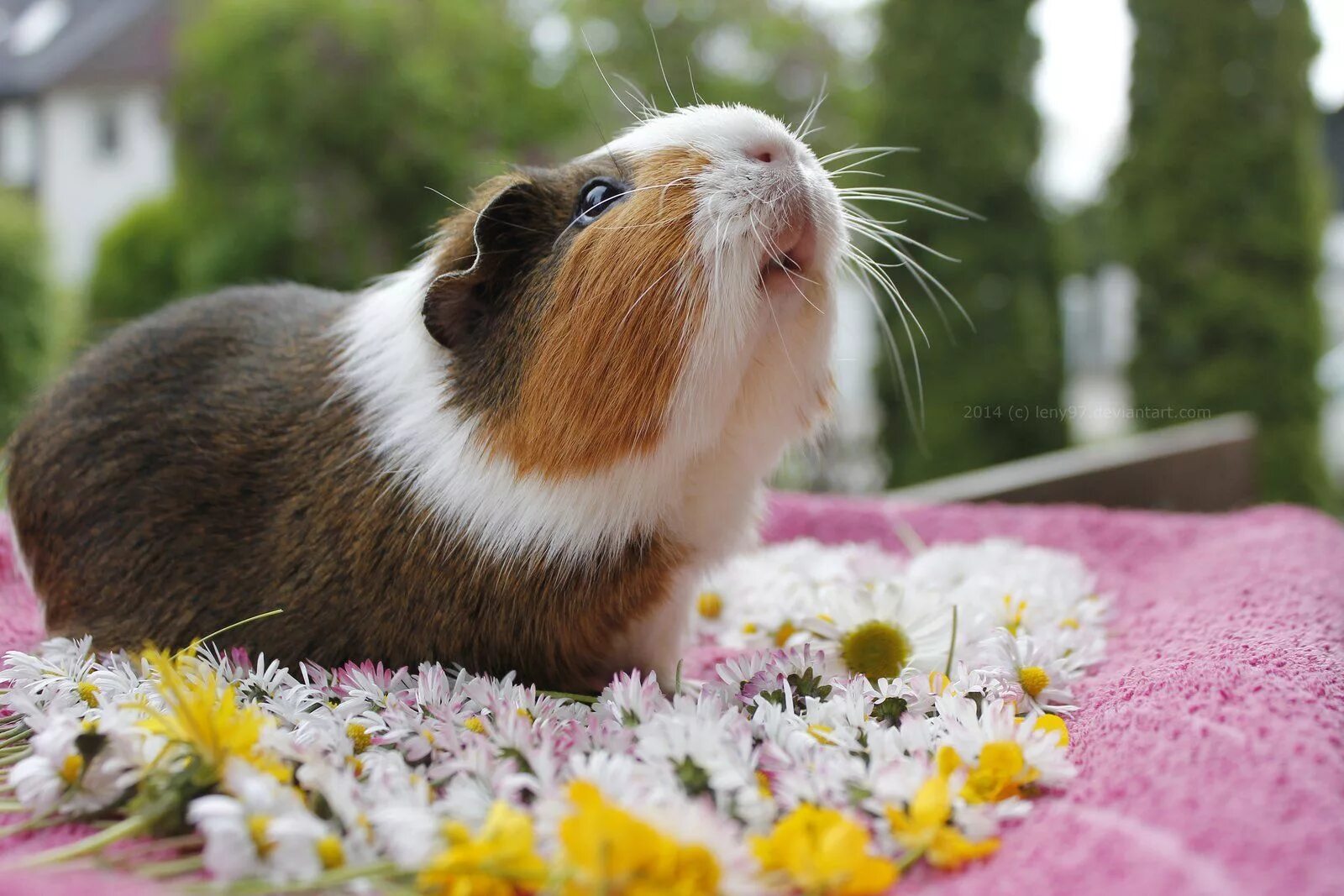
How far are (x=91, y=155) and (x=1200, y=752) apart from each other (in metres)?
9.42

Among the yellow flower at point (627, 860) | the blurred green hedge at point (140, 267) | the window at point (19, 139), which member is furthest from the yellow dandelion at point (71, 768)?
the window at point (19, 139)

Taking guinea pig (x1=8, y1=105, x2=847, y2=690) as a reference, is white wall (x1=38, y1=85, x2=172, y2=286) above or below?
above

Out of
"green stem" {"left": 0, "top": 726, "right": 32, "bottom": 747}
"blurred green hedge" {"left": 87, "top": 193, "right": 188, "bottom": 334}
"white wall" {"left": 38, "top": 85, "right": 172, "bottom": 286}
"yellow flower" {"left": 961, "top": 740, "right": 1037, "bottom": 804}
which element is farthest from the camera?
"white wall" {"left": 38, "top": 85, "right": 172, "bottom": 286}

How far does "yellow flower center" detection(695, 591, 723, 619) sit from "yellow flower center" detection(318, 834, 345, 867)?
1.00m

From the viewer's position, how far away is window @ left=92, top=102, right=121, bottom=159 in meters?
8.38

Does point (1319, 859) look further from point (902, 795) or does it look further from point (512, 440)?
point (512, 440)

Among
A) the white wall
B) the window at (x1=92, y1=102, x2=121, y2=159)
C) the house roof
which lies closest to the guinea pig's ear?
the house roof

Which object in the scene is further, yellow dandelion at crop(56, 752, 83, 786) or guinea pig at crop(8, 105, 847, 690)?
guinea pig at crop(8, 105, 847, 690)

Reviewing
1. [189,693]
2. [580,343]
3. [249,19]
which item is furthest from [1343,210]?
[189,693]

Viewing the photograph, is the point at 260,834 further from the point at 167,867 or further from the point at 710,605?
the point at 710,605

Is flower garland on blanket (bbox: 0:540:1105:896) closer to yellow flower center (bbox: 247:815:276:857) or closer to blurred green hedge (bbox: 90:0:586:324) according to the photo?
yellow flower center (bbox: 247:815:276:857)

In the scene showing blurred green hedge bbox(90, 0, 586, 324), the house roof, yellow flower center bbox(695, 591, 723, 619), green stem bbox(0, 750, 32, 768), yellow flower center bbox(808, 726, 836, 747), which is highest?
the house roof

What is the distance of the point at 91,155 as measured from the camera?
8328 mm

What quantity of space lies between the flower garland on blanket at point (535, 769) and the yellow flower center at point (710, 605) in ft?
1.40
